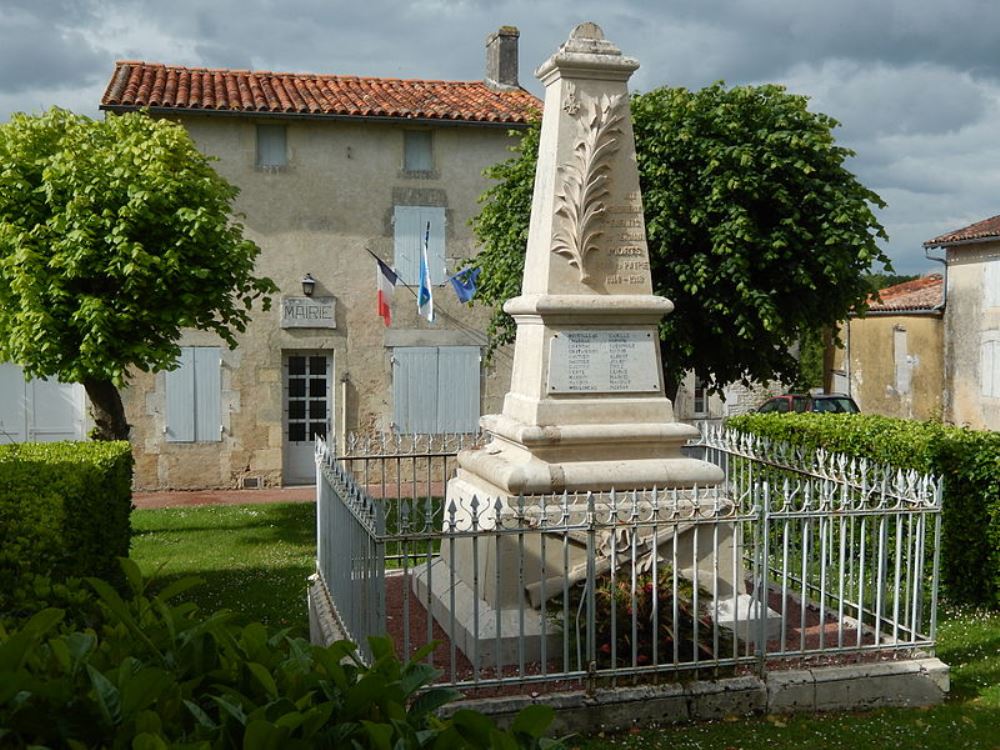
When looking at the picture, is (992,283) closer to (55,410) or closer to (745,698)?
(55,410)

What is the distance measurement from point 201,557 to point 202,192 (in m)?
3.85

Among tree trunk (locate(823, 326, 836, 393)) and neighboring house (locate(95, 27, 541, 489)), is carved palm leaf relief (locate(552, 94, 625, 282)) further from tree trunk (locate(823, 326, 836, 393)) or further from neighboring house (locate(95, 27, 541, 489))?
tree trunk (locate(823, 326, 836, 393))

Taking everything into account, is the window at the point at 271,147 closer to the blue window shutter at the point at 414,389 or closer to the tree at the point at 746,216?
the blue window shutter at the point at 414,389

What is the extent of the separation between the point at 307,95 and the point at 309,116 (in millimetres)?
801

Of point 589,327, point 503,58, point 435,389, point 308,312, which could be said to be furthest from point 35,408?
point 589,327

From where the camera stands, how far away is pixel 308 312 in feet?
53.2

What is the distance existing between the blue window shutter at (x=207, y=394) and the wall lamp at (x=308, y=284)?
1.66 meters

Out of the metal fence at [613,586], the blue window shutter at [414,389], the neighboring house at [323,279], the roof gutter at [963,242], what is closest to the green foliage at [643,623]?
the metal fence at [613,586]

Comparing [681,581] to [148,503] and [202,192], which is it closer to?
[202,192]

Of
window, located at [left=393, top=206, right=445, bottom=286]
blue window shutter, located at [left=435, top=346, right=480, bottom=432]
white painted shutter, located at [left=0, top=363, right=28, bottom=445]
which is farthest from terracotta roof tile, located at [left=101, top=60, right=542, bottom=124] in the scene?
white painted shutter, located at [left=0, top=363, right=28, bottom=445]

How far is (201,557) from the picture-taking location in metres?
10.5

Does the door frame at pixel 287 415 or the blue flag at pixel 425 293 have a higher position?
the blue flag at pixel 425 293

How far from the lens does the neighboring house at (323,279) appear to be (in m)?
15.9

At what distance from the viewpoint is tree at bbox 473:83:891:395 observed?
11.5 metres
